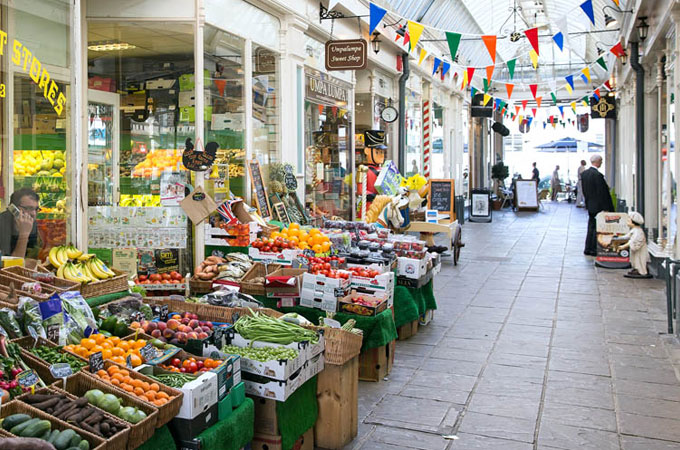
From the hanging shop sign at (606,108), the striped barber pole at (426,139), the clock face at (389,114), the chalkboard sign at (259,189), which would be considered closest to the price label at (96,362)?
the chalkboard sign at (259,189)

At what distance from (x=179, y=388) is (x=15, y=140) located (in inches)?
133

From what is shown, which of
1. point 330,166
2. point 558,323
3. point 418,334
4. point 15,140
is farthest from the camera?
point 330,166

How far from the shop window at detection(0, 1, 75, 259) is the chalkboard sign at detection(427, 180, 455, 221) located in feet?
41.7

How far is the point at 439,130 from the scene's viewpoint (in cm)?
2130

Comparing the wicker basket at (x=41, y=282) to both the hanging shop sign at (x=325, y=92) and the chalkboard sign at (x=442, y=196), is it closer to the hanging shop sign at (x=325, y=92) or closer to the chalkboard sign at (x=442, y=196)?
the hanging shop sign at (x=325, y=92)

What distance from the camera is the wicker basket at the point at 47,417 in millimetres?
2799

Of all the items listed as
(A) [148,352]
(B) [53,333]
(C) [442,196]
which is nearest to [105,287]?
(B) [53,333]

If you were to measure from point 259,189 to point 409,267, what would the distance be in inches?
103

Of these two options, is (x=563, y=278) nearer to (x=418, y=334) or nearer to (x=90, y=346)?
(x=418, y=334)

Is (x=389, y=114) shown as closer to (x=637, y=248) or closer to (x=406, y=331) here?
(x=637, y=248)

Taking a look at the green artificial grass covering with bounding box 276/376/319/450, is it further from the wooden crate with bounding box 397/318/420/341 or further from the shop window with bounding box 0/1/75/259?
the wooden crate with bounding box 397/318/420/341

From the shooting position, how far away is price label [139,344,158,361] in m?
3.73

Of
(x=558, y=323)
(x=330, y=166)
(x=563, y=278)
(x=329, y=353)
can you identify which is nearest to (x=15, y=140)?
(x=329, y=353)

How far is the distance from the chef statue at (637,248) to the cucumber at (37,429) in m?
10.2
